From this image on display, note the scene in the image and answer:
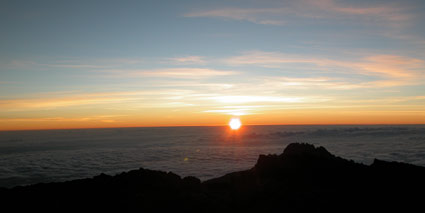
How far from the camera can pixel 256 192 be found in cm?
1215

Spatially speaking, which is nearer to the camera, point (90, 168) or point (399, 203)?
point (399, 203)

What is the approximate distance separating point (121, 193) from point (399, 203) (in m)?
10.1

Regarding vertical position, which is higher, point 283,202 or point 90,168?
point 283,202

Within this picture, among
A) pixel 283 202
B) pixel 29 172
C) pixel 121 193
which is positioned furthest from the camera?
pixel 29 172

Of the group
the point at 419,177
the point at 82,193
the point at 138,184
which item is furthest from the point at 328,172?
the point at 82,193

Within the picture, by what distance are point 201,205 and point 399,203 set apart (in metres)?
6.95

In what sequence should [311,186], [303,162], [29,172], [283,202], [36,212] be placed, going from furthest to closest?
1. [29,172]
2. [303,162]
3. [311,186]
4. [283,202]
5. [36,212]

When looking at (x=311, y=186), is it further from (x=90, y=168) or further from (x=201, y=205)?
(x=90, y=168)

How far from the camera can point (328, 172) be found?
45.8 ft

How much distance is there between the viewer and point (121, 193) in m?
11.5

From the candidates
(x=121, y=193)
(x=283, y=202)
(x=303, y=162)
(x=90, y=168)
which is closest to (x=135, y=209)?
(x=121, y=193)

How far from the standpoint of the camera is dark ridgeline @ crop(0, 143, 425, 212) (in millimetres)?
10297

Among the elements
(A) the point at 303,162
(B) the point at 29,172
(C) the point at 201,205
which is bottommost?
(B) the point at 29,172

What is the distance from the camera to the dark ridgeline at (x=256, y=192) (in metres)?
10.3
